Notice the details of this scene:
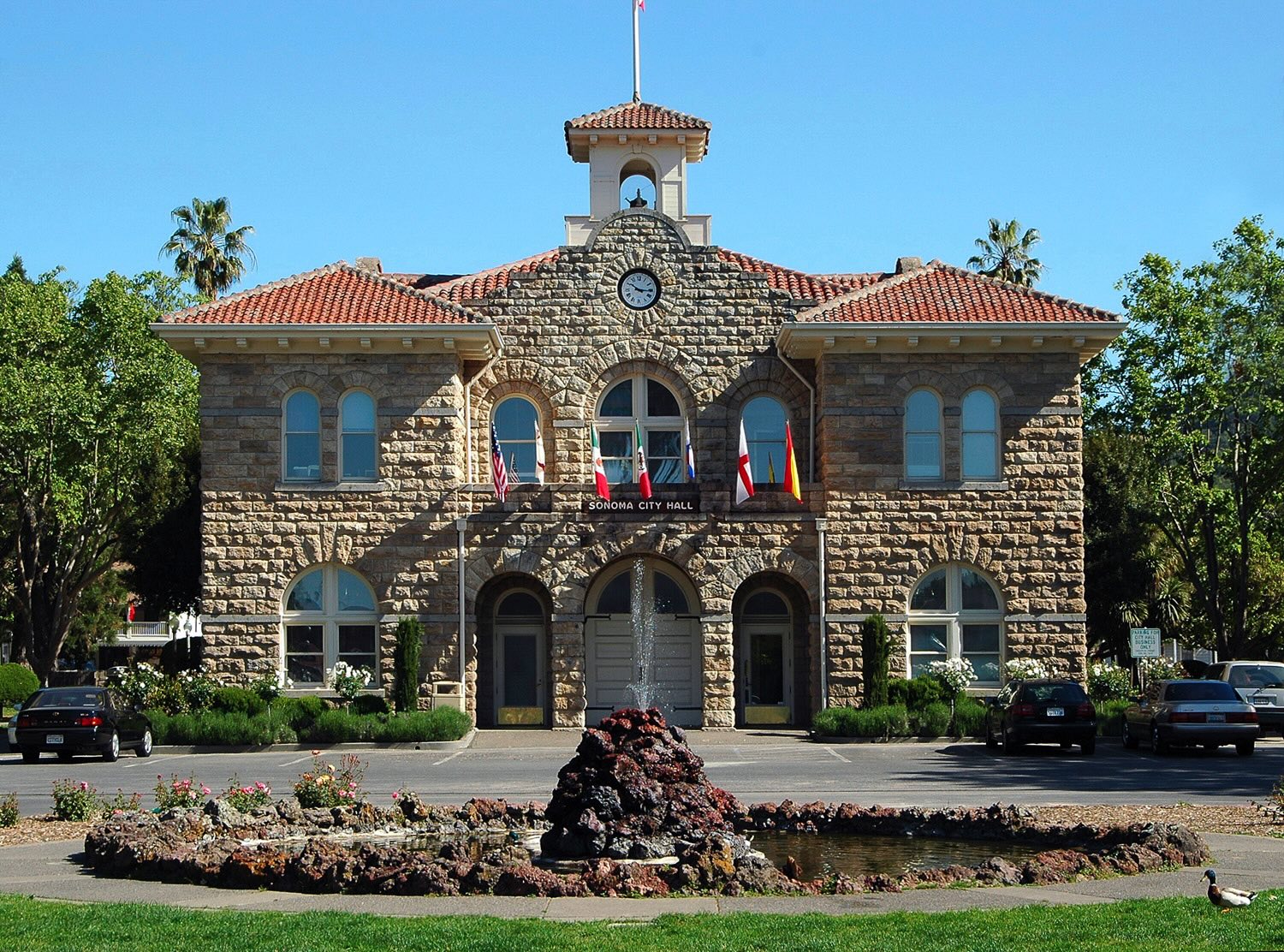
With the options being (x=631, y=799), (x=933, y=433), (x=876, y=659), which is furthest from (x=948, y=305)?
(x=631, y=799)

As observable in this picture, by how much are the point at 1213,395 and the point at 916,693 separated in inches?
487

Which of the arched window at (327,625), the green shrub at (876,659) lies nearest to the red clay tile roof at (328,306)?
the arched window at (327,625)

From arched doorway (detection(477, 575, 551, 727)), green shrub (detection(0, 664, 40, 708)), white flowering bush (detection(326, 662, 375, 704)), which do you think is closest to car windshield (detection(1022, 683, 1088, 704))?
arched doorway (detection(477, 575, 551, 727))

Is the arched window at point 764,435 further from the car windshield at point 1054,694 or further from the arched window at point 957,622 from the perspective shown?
the car windshield at point 1054,694

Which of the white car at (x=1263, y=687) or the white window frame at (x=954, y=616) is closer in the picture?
the white car at (x=1263, y=687)

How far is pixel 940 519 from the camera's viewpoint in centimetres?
3484

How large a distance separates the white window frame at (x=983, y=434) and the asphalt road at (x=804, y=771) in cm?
612

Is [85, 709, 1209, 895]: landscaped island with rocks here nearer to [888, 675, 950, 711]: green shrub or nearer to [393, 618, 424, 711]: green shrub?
[888, 675, 950, 711]: green shrub

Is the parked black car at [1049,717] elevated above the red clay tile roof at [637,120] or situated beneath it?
situated beneath

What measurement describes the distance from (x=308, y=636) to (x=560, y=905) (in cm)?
2410

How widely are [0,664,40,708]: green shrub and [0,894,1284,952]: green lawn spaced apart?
1260 inches

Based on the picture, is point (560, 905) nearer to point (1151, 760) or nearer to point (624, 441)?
point (1151, 760)

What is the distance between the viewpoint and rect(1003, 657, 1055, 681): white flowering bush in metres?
33.6

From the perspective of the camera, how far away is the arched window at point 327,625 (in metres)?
34.7
